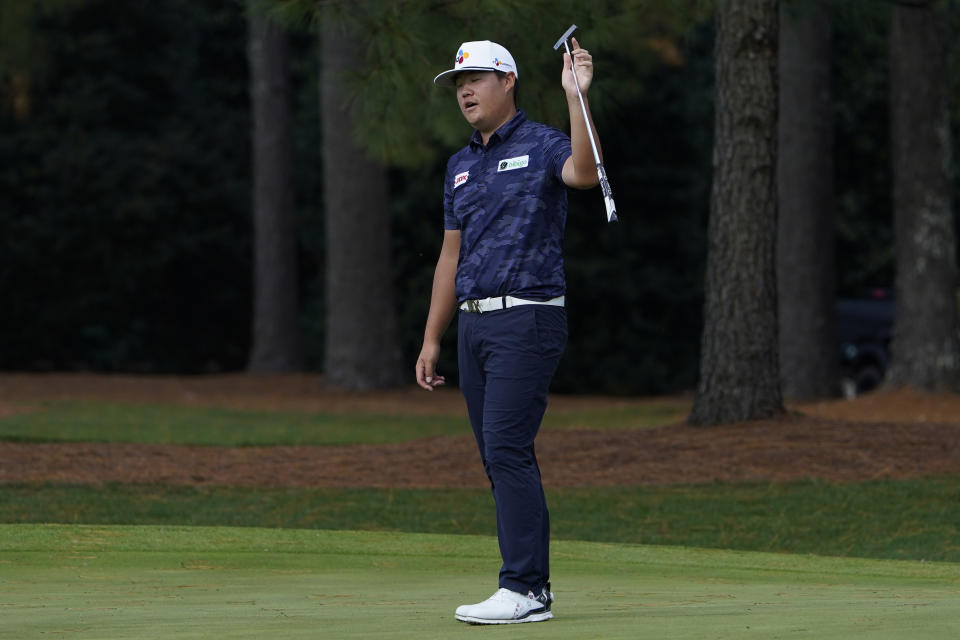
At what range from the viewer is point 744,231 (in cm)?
1327

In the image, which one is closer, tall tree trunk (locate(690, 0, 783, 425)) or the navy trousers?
the navy trousers

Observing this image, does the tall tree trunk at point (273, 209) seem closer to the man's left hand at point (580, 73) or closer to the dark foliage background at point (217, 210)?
the dark foliage background at point (217, 210)

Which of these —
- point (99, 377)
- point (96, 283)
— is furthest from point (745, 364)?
point (96, 283)

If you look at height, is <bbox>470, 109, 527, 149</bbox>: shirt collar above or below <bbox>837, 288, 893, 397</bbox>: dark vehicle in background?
above

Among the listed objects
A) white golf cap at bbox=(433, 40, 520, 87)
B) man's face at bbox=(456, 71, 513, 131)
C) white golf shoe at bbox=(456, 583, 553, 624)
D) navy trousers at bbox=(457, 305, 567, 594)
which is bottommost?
white golf shoe at bbox=(456, 583, 553, 624)

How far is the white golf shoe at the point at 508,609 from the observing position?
5.34m

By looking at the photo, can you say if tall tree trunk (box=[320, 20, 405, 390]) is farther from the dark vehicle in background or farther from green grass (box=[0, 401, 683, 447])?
the dark vehicle in background

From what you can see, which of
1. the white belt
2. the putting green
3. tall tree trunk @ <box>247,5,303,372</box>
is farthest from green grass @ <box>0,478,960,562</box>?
tall tree trunk @ <box>247,5,303,372</box>

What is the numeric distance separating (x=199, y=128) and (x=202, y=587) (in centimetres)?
2692

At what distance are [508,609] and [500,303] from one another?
1035mm

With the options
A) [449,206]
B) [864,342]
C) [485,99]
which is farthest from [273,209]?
[485,99]

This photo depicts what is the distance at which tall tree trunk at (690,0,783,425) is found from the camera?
13.3 metres

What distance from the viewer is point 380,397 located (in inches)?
839

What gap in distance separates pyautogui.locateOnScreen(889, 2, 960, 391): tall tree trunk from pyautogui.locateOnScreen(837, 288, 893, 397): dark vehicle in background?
802 cm
